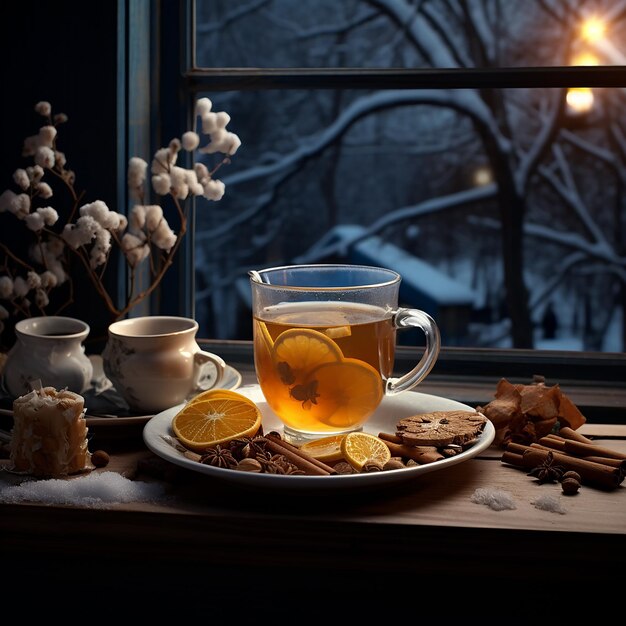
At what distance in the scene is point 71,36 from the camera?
1631 millimetres

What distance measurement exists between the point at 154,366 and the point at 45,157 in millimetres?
413

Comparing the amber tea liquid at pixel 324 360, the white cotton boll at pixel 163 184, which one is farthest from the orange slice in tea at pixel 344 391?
the white cotton boll at pixel 163 184

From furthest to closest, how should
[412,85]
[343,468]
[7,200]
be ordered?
[412,85], [7,200], [343,468]

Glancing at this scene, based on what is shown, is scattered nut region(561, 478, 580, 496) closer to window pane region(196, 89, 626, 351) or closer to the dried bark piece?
the dried bark piece

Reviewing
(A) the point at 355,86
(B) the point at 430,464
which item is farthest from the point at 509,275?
(B) the point at 430,464

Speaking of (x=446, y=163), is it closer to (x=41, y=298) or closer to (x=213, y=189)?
(x=213, y=189)

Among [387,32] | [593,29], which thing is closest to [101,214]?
[387,32]

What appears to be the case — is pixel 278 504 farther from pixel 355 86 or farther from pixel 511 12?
pixel 511 12

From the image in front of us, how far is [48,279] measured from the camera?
5.19ft

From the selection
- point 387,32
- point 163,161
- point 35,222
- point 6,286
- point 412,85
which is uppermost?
point 387,32

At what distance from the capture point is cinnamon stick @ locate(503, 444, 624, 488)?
1193 millimetres

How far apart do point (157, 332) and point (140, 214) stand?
21 cm

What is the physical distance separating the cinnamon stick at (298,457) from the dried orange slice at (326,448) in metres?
0.01

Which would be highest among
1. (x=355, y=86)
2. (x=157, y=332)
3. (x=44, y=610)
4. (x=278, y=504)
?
(x=355, y=86)
